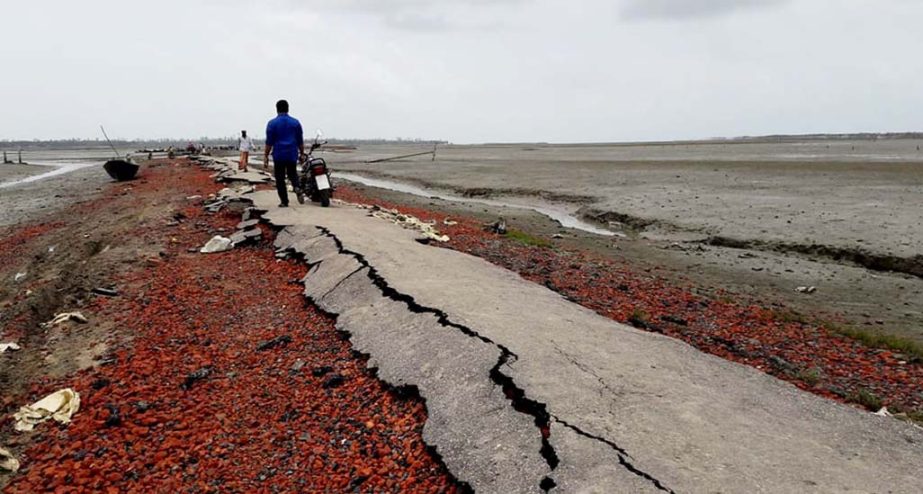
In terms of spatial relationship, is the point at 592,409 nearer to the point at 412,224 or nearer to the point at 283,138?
the point at 412,224

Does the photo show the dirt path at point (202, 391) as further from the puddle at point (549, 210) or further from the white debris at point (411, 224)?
the puddle at point (549, 210)

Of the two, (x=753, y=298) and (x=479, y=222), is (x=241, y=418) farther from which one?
(x=479, y=222)

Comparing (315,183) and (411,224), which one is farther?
(315,183)

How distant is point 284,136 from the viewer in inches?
431

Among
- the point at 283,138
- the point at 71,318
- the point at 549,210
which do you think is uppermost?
the point at 283,138

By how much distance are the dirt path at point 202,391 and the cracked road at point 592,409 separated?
1.03 feet

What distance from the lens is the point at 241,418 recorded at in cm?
423

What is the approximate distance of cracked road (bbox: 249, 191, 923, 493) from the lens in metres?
3.04

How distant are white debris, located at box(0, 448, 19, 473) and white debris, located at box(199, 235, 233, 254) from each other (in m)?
5.47

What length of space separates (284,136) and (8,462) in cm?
798

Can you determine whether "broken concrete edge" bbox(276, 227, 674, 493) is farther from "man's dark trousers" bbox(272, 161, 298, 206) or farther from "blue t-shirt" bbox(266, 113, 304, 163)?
"man's dark trousers" bbox(272, 161, 298, 206)

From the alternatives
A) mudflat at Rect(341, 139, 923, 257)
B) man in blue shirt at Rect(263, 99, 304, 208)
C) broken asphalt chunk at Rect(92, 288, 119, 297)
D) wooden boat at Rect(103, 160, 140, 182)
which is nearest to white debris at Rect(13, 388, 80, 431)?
broken asphalt chunk at Rect(92, 288, 119, 297)

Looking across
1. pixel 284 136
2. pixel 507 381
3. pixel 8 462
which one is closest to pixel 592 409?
pixel 507 381

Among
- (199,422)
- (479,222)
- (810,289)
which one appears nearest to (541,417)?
(199,422)
